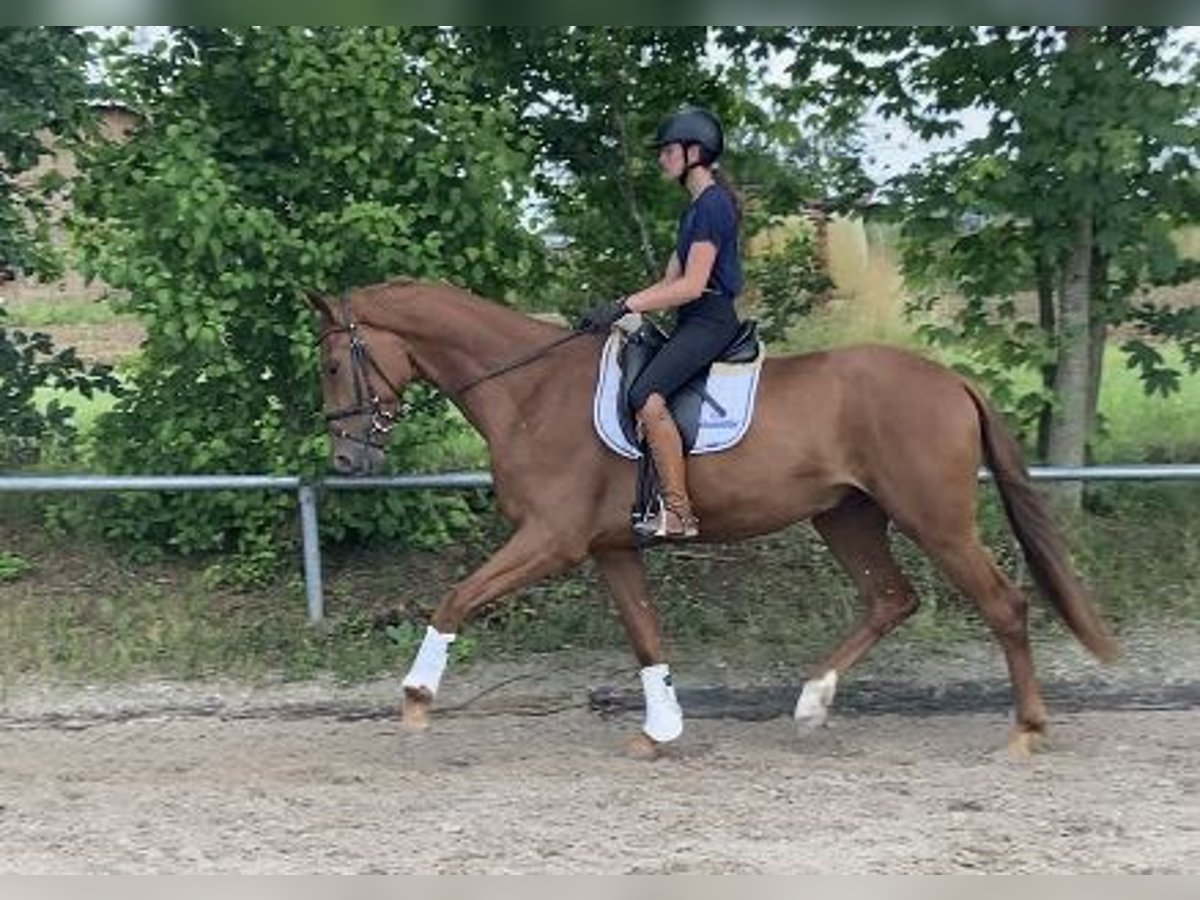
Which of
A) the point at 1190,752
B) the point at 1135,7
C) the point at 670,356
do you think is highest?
the point at 1135,7

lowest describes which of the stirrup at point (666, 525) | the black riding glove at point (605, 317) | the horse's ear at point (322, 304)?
the stirrup at point (666, 525)

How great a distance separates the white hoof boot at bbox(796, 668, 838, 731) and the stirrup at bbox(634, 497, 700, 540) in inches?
34.2

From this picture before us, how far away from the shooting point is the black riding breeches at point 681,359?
638 centimetres

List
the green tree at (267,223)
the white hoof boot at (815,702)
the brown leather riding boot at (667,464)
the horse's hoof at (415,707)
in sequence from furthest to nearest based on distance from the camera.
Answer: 1. the green tree at (267,223)
2. the white hoof boot at (815,702)
3. the brown leather riding boot at (667,464)
4. the horse's hoof at (415,707)

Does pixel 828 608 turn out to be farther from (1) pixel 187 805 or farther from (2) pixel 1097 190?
(1) pixel 187 805

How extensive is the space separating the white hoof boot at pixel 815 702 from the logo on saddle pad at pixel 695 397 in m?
1.11

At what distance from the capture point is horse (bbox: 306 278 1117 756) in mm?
6465

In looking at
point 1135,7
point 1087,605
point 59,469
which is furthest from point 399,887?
point 1135,7

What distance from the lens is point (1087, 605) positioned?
6.66 meters

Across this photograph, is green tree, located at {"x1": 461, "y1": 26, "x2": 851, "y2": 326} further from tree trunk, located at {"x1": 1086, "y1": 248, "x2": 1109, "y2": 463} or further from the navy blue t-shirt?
the navy blue t-shirt

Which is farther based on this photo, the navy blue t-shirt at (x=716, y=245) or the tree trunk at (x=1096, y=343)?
the tree trunk at (x=1096, y=343)

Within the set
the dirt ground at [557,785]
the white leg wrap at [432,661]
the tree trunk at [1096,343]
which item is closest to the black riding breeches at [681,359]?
the white leg wrap at [432,661]

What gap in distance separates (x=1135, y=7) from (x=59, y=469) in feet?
20.3

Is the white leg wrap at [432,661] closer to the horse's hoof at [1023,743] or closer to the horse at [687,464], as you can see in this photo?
the horse at [687,464]
